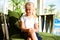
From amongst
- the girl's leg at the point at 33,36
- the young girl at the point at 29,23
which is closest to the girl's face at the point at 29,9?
the young girl at the point at 29,23

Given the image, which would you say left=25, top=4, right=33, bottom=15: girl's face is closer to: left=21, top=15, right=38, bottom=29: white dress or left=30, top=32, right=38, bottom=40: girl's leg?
left=21, top=15, right=38, bottom=29: white dress

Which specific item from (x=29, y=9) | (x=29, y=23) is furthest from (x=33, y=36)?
(x=29, y=9)

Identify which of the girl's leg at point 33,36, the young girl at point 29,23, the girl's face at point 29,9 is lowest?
the girl's leg at point 33,36

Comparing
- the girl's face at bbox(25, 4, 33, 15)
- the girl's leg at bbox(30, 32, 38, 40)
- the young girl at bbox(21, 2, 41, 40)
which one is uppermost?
the girl's face at bbox(25, 4, 33, 15)

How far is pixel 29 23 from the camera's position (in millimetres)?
1339

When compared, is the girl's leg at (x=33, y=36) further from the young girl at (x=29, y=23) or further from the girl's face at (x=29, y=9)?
the girl's face at (x=29, y=9)

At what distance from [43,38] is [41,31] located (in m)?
0.07

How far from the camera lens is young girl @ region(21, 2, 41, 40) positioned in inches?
52.5

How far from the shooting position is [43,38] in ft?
4.47

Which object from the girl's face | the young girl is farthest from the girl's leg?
the girl's face

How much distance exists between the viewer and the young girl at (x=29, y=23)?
1.33m

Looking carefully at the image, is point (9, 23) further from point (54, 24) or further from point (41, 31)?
point (54, 24)

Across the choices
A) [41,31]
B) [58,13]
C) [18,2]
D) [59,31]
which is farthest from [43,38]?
[18,2]

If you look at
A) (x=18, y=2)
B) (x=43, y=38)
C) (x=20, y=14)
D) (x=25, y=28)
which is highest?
(x=18, y=2)
